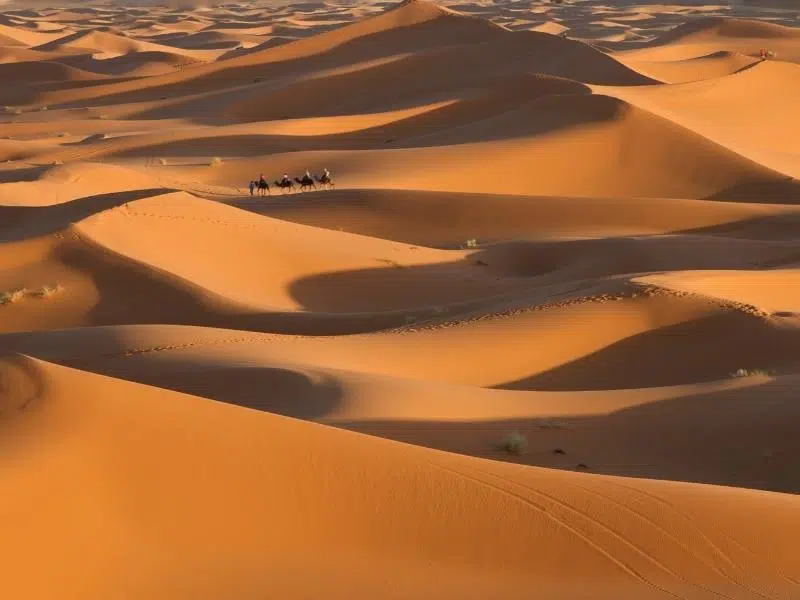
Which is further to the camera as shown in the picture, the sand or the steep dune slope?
the steep dune slope

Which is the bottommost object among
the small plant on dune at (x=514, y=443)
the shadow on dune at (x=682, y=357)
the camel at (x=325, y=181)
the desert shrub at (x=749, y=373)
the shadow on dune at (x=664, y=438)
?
the camel at (x=325, y=181)

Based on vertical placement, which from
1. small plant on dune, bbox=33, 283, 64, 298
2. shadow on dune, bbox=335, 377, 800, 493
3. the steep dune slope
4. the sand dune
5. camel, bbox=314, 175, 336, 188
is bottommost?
the steep dune slope

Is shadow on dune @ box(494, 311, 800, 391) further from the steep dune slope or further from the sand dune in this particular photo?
the steep dune slope

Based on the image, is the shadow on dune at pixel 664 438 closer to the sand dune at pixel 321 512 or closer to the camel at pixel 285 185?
the sand dune at pixel 321 512

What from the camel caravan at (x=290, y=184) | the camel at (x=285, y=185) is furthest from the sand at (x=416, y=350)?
the camel caravan at (x=290, y=184)

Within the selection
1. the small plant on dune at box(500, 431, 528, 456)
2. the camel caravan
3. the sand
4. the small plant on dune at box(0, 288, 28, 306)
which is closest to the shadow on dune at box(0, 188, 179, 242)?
the sand

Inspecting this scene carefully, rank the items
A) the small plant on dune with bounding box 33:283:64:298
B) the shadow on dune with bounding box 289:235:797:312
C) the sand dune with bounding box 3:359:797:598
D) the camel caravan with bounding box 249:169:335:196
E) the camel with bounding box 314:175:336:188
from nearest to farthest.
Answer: the sand dune with bounding box 3:359:797:598 < the small plant on dune with bounding box 33:283:64:298 < the shadow on dune with bounding box 289:235:797:312 < the camel caravan with bounding box 249:169:335:196 < the camel with bounding box 314:175:336:188

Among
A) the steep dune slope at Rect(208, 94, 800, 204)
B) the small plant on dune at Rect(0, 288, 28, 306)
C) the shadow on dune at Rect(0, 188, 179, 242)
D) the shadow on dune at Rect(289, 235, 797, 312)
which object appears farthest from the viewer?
the steep dune slope at Rect(208, 94, 800, 204)
